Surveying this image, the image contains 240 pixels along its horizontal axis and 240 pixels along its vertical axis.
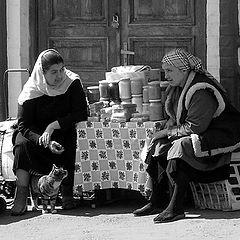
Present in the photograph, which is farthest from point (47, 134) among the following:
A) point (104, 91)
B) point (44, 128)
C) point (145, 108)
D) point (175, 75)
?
point (175, 75)

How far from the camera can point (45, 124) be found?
252 inches

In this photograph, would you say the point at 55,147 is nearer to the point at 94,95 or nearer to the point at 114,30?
the point at 94,95

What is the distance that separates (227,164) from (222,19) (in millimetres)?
1834

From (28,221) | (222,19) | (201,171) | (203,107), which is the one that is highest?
(222,19)

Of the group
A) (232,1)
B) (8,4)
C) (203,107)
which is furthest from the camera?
(8,4)

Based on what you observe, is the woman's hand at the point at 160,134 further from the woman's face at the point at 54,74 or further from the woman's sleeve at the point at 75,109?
the woman's face at the point at 54,74

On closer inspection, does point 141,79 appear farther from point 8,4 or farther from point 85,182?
point 8,4

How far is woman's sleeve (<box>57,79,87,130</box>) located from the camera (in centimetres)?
629

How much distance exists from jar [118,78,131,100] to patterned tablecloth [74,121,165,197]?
269 millimetres

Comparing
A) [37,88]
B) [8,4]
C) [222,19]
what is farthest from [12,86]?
[222,19]

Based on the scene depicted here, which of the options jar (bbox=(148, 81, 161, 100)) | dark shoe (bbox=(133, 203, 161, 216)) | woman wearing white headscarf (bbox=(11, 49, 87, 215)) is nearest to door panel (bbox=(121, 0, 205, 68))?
jar (bbox=(148, 81, 161, 100))

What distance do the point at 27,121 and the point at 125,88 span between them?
835 mm

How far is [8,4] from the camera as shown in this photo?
7.92 m

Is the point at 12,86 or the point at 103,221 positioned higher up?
the point at 12,86
